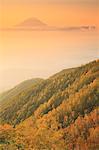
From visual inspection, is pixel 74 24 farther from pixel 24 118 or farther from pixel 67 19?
pixel 24 118

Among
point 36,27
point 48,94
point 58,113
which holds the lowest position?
point 58,113

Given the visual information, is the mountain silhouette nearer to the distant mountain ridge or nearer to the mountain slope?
the distant mountain ridge

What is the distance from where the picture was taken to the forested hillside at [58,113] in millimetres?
3652

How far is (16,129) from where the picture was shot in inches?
143

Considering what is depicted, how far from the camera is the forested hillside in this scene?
3.65m

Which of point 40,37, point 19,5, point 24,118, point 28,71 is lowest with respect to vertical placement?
point 24,118

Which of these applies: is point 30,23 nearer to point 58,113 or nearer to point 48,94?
point 48,94

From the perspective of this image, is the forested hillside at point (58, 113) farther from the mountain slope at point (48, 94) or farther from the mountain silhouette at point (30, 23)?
the mountain silhouette at point (30, 23)

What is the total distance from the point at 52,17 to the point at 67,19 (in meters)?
0.14

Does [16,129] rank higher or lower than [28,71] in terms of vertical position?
lower

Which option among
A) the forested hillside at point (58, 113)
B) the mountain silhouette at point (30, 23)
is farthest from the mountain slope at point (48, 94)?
the mountain silhouette at point (30, 23)

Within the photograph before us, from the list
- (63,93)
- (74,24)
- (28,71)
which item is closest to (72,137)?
(63,93)

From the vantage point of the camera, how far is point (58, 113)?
3.75 meters

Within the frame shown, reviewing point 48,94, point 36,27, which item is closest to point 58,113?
point 48,94
